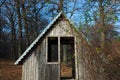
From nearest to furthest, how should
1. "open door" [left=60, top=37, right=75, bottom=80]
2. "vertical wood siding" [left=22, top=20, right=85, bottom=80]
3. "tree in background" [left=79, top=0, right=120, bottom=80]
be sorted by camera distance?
1. "tree in background" [left=79, top=0, right=120, bottom=80]
2. "vertical wood siding" [left=22, top=20, right=85, bottom=80]
3. "open door" [left=60, top=37, right=75, bottom=80]

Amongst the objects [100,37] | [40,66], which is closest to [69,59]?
[40,66]

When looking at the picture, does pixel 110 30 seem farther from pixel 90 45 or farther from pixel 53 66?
pixel 53 66

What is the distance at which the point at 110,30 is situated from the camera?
12.5 meters

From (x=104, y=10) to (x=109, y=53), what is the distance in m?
1.99

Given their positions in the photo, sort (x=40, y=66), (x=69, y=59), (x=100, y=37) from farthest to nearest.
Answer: (x=69, y=59)
(x=40, y=66)
(x=100, y=37)

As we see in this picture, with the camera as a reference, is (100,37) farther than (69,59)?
No

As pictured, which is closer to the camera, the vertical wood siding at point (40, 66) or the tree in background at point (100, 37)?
the tree in background at point (100, 37)

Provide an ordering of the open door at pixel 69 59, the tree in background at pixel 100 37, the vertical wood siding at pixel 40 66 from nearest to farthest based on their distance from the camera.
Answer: the tree in background at pixel 100 37
the vertical wood siding at pixel 40 66
the open door at pixel 69 59

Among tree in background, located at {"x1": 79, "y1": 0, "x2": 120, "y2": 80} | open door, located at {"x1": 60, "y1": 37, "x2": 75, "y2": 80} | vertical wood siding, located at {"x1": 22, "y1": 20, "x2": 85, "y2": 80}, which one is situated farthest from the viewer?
open door, located at {"x1": 60, "y1": 37, "x2": 75, "y2": 80}

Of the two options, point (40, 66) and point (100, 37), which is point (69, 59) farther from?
point (100, 37)

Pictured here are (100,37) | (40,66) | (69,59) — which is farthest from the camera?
(69,59)

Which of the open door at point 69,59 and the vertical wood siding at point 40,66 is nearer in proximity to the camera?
the vertical wood siding at point 40,66

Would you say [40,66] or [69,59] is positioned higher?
[69,59]

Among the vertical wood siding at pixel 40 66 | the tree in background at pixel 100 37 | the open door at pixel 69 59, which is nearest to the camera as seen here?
the tree in background at pixel 100 37
